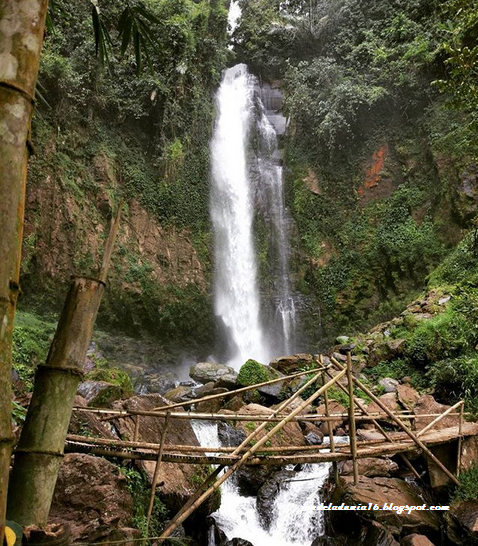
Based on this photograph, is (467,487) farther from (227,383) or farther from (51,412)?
(227,383)

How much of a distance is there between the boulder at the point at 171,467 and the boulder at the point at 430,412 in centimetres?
327

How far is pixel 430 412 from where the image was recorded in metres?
6.96

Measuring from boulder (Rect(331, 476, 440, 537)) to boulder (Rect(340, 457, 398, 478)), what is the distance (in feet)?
1.41

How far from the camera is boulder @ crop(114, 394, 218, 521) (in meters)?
4.62

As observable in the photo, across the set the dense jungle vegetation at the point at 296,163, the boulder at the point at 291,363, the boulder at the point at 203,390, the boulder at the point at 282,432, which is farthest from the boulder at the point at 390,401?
the dense jungle vegetation at the point at 296,163

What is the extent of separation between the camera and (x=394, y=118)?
1870 centimetres

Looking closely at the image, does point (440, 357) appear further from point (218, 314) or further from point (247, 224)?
point (247, 224)

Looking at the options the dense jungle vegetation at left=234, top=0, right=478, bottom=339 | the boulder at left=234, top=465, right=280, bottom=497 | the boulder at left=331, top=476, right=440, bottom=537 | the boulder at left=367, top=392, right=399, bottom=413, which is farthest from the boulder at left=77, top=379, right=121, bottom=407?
the dense jungle vegetation at left=234, top=0, right=478, bottom=339

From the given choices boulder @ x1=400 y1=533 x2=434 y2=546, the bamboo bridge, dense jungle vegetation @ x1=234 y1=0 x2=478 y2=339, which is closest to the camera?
the bamboo bridge

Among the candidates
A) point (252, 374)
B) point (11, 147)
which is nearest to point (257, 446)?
point (11, 147)

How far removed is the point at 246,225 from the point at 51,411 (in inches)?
716

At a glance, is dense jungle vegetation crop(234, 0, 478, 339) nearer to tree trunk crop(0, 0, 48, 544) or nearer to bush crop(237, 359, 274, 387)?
bush crop(237, 359, 274, 387)

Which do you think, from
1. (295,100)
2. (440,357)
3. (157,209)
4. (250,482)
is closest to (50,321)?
(157,209)

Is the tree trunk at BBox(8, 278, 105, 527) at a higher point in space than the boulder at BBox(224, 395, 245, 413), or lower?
lower
